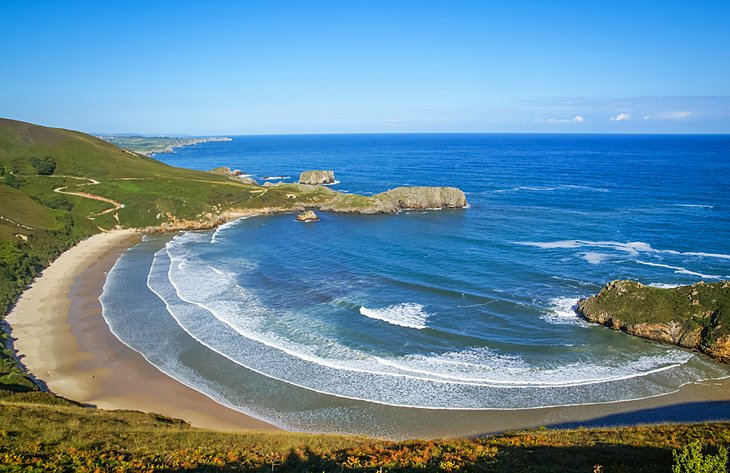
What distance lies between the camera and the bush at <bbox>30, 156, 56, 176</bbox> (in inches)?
4301

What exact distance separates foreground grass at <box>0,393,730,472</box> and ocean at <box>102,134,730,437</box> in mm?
7453

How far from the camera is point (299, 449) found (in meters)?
22.2

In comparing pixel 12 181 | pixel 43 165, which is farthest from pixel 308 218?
pixel 43 165

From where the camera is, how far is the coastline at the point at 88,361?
107 feet

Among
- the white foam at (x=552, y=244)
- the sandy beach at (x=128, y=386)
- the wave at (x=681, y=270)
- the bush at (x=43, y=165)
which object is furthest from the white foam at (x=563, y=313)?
the bush at (x=43, y=165)

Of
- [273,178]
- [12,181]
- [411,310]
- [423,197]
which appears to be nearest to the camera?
[411,310]

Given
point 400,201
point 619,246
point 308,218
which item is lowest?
point 619,246

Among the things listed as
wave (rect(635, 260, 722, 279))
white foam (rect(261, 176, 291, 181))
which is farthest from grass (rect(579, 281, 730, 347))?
white foam (rect(261, 176, 291, 181))

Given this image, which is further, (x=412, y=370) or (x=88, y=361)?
(x=88, y=361)

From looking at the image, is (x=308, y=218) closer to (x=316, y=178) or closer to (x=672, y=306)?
(x=316, y=178)

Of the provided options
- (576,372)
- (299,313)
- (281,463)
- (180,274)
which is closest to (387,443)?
(281,463)

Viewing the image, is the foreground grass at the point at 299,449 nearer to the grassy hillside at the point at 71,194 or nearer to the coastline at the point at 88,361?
the coastline at the point at 88,361

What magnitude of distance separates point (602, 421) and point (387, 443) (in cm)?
1572

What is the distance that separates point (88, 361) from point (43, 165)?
93012 mm
